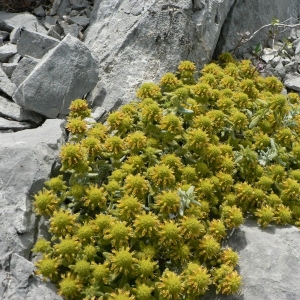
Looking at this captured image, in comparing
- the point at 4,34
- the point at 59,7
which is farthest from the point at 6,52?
the point at 59,7

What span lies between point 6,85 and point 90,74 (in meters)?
0.90

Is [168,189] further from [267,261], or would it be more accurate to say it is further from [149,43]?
[149,43]

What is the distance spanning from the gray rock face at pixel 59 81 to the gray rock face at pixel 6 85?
25cm

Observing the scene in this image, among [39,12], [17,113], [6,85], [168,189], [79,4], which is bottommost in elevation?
[168,189]

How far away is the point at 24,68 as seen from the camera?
4500 mm

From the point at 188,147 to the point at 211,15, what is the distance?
2.05 meters

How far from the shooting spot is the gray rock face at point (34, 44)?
15.3 ft

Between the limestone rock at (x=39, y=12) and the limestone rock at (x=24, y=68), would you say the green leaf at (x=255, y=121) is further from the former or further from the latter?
the limestone rock at (x=39, y=12)

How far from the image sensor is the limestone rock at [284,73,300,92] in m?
5.21

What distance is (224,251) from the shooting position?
3.17 metres

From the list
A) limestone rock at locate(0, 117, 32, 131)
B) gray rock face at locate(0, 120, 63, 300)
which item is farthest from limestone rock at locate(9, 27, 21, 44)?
gray rock face at locate(0, 120, 63, 300)

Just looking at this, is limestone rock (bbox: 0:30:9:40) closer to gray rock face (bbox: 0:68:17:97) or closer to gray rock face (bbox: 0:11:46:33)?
gray rock face (bbox: 0:11:46:33)

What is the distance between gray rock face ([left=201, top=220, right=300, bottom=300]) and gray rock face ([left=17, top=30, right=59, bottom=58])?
2.87m

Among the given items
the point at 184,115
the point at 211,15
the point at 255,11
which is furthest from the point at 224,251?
the point at 255,11
